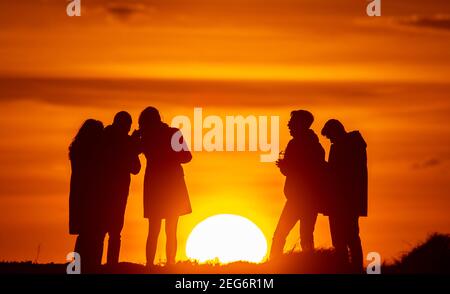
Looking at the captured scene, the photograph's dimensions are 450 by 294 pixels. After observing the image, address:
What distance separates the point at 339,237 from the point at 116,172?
12.7ft

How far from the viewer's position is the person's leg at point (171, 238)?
69.2ft

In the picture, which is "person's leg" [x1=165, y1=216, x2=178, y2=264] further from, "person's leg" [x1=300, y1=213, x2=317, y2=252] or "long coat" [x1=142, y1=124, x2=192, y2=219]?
"person's leg" [x1=300, y1=213, x2=317, y2=252]

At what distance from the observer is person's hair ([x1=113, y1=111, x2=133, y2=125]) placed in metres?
20.5

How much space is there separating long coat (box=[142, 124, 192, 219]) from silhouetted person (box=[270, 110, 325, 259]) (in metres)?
1.79

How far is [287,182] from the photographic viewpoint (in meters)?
22.2

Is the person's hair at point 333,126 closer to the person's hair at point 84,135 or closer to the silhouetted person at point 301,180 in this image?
the silhouetted person at point 301,180

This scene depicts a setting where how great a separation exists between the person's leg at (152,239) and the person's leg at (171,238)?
6.5 inches

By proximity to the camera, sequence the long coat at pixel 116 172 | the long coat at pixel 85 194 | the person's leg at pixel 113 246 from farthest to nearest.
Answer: the person's leg at pixel 113 246 < the long coat at pixel 116 172 < the long coat at pixel 85 194

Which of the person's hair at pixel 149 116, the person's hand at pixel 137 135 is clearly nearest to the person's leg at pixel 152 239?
the person's hand at pixel 137 135

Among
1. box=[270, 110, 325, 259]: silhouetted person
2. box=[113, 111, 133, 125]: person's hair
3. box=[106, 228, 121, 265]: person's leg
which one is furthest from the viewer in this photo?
box=[270, 110, 325, 259]: silhouetted person

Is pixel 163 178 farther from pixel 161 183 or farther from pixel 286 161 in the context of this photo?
pixel 286 161

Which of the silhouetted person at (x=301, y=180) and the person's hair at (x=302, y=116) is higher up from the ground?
the person's hair at (x=302, y=116)

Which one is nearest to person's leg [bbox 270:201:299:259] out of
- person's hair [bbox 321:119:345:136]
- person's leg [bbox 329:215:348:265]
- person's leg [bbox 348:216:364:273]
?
person's leg [bbox 329:215:348:265]
